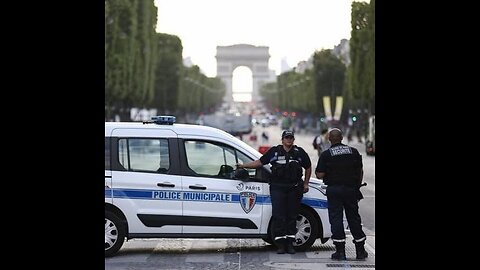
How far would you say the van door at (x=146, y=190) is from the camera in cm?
1202

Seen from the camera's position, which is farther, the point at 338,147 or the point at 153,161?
the point at 153,161

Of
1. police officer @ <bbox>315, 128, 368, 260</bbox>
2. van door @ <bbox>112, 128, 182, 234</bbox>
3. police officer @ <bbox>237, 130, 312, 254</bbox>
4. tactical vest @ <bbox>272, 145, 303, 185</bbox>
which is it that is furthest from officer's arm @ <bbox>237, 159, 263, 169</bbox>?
police officer @ <bbox>315, 128, 368, 260</bbox>

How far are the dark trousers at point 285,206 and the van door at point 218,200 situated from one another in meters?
0.27

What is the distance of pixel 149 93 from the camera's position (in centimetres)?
7762

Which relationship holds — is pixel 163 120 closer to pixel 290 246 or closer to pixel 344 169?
pixel 290 246

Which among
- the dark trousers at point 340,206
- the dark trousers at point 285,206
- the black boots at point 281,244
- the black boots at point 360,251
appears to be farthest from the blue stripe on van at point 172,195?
the black boots at point 360,251

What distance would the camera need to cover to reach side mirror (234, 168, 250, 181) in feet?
40.1

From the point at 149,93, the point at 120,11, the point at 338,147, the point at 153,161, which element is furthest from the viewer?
the point at 149,93

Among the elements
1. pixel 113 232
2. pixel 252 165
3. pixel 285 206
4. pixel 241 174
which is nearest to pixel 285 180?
pixel 285 206

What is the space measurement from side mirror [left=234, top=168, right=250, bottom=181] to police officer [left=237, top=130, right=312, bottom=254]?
67 millimetres

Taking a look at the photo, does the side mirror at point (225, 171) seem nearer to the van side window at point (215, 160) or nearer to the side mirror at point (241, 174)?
the van side window at point (215, 160)
